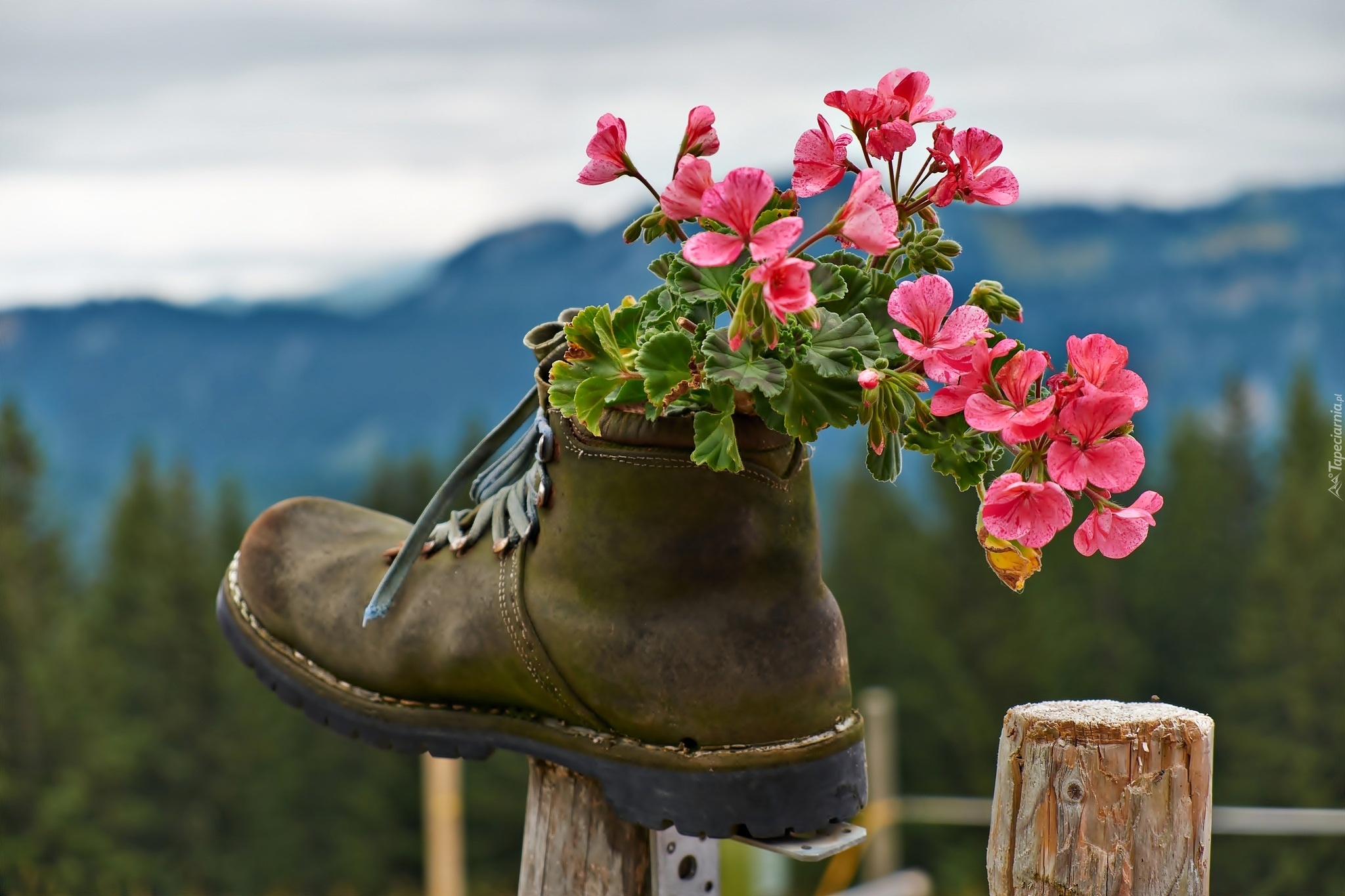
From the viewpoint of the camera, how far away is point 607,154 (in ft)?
4.90

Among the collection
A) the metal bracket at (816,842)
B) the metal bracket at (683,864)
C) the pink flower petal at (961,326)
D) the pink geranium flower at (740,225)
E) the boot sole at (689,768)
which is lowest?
the metal bracket at (683,864)

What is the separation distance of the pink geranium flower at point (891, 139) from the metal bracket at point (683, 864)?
0.84 m

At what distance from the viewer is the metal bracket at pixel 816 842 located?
157cm

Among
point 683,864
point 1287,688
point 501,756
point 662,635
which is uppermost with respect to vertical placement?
point 662,635

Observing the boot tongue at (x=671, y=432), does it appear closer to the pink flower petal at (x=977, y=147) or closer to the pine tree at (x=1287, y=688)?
the pink flower petal at (x=977, y=147)

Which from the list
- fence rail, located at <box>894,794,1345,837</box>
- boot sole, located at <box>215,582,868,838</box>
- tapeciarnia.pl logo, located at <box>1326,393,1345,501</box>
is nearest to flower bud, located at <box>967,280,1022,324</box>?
boot sole, located at <box>215,582,868,838</box>

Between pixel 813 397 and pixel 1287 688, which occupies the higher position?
pixel 813 397

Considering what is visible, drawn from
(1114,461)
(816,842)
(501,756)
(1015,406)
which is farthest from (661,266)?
(501,756)

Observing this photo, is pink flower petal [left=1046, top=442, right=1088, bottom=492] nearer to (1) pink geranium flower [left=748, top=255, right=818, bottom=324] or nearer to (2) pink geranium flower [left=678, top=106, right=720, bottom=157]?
(1) pink geranium flower [left=748, top=255, right=818, bottom=324]

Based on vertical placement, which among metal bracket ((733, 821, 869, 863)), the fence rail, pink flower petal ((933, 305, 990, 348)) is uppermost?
pink flower petal ((933, 305, 990, 348))

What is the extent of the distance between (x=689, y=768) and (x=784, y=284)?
1.97ft

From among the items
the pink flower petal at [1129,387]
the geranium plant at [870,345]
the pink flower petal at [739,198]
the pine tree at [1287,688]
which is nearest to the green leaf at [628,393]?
the geranium plant at [870,345]

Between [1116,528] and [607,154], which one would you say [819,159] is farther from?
[1116,528]

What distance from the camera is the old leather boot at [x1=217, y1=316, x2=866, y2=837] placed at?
153cm
